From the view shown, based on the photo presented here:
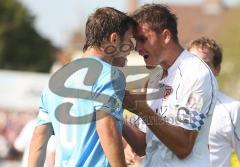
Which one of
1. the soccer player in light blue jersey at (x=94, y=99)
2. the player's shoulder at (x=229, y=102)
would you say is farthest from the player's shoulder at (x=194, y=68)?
the player's shoulder at (x=229, y=102)

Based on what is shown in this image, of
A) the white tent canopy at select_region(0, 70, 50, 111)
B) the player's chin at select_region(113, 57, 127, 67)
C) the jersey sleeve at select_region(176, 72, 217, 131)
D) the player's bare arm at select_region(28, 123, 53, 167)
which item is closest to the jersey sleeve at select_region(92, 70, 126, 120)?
the player's chin at select_region(113, 57, 127, 67)

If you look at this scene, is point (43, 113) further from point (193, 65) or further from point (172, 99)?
point (193, 65)

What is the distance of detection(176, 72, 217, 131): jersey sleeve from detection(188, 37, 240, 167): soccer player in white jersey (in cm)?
172

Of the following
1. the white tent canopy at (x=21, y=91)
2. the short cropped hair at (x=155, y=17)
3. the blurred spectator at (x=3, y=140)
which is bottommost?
the blurred spectator at (x=3, y=140)

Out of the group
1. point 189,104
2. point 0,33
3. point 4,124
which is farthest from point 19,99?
point 0,33

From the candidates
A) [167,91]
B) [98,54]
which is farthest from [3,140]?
[98,54]

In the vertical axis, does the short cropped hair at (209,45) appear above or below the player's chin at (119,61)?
below

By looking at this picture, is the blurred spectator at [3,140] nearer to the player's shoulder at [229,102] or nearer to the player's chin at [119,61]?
the player's shoulder at [229,102]

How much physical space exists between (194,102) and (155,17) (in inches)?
25.6

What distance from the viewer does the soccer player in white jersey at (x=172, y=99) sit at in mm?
5312

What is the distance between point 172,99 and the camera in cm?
551

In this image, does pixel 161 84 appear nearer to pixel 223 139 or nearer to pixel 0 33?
pixel 223 139

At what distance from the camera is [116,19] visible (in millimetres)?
4930

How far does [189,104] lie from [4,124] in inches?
990
